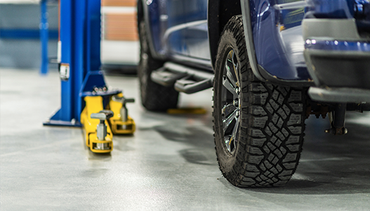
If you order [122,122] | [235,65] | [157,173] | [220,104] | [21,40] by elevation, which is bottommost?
[157,173]

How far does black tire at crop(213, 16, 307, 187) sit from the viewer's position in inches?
84.7

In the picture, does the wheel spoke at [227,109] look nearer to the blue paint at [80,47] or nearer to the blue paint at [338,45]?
the blue paint at [338,45]

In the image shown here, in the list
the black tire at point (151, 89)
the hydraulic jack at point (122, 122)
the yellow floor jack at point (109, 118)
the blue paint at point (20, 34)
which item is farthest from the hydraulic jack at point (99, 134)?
the blue paint at point (20, 34)

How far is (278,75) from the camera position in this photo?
6.52 ft

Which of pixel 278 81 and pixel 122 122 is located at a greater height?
pixel 278 81

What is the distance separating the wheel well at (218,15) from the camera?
2.74 metres

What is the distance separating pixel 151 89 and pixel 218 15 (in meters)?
2.46

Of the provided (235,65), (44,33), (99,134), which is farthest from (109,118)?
(44,33)

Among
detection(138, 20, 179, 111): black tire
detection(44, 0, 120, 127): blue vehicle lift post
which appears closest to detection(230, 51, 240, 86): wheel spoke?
detection(44, 0, 120, 127): blue vehicle lift post

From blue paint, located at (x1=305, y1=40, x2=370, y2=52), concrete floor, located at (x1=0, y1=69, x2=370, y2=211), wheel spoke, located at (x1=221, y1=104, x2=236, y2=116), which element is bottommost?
concrete floor, located at (x1=0, y1=69, x2=370, y2=211)

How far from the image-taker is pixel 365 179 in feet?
8.56

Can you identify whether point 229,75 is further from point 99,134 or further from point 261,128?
point 99,134

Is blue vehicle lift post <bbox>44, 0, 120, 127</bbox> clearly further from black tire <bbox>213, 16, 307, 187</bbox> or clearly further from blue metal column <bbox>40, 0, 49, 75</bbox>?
blue metal column <bbox>40, 0, 49, 75</bbox>

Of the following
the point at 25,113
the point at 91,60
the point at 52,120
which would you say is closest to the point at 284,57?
the point at 91,60
